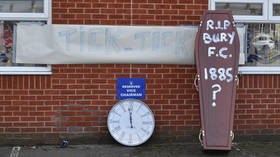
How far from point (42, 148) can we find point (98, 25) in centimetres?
196

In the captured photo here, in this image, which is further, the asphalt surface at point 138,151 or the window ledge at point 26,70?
the window ledge at point 26,70

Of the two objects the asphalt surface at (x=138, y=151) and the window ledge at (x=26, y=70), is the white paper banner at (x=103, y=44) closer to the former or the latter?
the window ledge at (x=26, y=70)

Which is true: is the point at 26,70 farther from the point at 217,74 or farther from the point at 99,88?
the point at 217,74

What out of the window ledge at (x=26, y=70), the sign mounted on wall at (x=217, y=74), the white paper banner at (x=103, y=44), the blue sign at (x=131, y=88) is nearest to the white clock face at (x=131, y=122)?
the blue sign at (x=131, y=88)

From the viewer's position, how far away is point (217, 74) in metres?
5.74

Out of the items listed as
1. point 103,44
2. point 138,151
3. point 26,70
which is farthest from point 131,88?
point 26,70

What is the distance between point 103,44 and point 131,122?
1.22 m

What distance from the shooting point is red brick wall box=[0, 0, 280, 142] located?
612cm

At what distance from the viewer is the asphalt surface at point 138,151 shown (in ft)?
18.8

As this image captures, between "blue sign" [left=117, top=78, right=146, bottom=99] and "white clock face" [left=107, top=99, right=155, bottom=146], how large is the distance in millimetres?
120

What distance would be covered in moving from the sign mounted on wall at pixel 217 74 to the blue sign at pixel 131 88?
3.18 ft

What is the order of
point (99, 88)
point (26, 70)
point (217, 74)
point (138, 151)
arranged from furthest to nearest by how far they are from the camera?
point (99, 88) → point (26, 70) → point (138, 151) → point (217, 74)

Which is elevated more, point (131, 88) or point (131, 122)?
point (131, 88)

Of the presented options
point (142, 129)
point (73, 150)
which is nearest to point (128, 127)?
point (142, 129)
